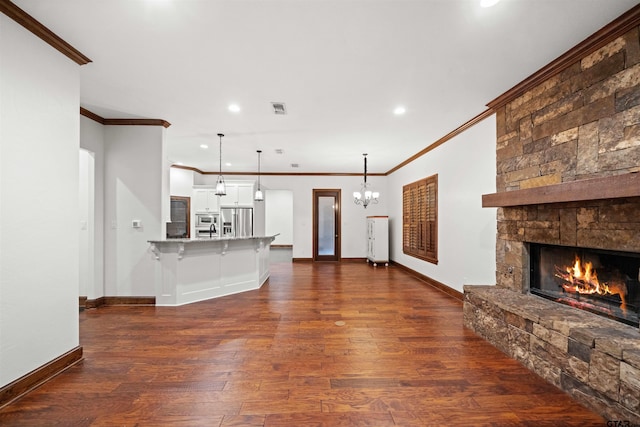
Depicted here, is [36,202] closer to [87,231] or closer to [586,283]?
[87,231]

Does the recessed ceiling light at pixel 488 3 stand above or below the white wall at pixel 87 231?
above

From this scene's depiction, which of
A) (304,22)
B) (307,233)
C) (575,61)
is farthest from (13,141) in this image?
(307,233)

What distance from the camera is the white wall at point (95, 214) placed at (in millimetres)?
4008

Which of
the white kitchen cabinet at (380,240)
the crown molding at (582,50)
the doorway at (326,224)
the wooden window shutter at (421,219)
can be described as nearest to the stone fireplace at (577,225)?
the crown molding at (582,50)

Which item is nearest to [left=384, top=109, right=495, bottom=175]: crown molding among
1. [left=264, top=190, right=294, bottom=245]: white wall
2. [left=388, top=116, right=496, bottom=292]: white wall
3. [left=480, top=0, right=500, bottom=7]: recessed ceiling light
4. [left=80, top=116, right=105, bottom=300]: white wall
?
[left=388, top=116, right=496, bottom=292]: white wall

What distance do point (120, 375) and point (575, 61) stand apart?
4713 millimetres

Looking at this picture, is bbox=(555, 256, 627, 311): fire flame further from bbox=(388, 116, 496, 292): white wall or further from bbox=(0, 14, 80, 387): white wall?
bbox=(0, 14, 80, 387): white wall

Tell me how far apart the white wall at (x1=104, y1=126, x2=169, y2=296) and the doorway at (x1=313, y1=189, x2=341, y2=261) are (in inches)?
193

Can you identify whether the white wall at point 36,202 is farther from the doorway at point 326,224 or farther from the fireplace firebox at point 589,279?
the doorway at point 326,224

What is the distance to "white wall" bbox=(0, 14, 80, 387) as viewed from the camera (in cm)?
196

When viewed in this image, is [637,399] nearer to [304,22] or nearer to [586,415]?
[586,415]

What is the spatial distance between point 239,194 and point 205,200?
95cm

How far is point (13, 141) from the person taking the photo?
1.99 m

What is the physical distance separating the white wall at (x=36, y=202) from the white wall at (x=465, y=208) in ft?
15.2
